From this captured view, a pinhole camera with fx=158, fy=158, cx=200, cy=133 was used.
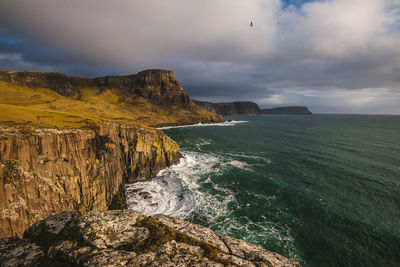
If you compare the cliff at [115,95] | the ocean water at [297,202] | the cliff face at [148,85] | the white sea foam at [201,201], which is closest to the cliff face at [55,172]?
the white sea foam at [201,201]

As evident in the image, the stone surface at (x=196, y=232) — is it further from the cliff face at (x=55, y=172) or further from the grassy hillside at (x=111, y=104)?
the grassy hillside at (x=111, y=104)

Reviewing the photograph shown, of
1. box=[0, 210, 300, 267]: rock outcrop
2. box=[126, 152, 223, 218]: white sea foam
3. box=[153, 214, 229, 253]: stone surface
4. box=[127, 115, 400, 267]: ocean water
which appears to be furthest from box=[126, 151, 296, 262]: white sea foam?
box=[0, 210, 300, 267]: rock outcrop

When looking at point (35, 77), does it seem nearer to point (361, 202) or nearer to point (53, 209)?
point (53, 209)

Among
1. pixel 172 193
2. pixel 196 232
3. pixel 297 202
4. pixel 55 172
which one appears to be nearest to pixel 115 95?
pixel 172 193

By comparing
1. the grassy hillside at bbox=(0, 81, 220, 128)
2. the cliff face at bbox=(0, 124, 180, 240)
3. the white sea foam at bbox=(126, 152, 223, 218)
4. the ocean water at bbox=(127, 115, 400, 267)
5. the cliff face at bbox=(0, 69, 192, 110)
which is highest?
the cliff face at bbox=(0, 69, 192, 110)

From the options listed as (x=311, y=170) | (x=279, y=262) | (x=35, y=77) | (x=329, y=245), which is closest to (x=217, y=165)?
(x=311, y=170)

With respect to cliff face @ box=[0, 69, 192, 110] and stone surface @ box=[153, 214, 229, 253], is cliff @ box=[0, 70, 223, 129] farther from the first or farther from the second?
stone surface @ box=[153, 214, 229, 253]

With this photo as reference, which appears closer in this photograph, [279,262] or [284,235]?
[279,262]
